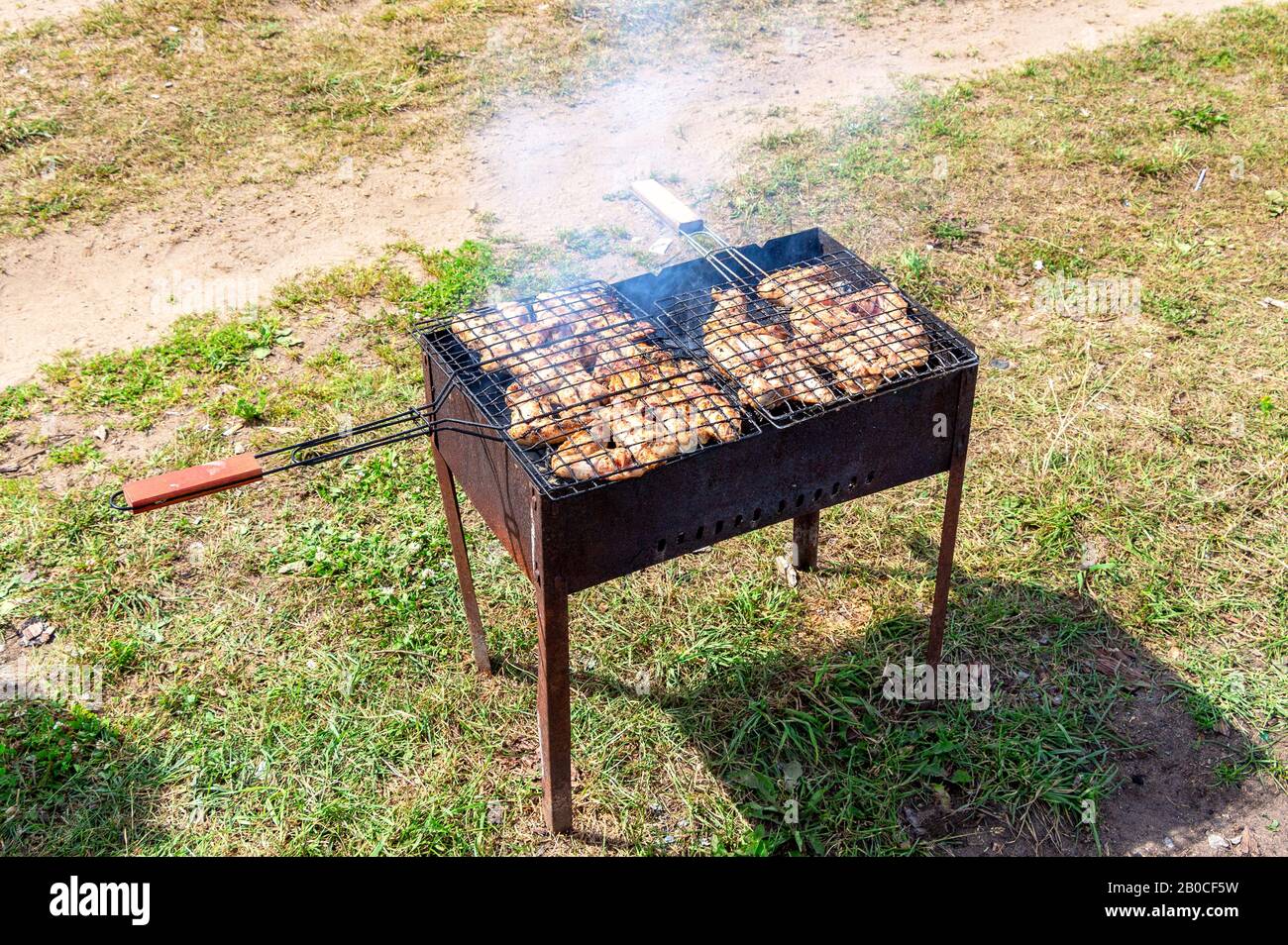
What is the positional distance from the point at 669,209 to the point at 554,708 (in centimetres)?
195

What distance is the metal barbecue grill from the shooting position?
292 centimetres

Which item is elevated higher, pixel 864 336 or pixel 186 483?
pixel 186 483

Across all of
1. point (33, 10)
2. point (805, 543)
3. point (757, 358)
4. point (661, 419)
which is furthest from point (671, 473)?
point (33, 10)

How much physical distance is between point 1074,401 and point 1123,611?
1581mm

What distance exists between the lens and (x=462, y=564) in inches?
160

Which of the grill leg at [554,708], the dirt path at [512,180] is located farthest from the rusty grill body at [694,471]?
the dirt path at [512,180]

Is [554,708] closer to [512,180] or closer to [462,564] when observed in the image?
[462,564]

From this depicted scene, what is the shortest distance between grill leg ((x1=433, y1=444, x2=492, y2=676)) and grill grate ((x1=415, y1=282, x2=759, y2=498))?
21.4 inches

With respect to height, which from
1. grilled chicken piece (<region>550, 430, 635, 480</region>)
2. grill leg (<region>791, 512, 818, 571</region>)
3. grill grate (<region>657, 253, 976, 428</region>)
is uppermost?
grilled chicken piece (<region>550, 430, 635, 480</region>)

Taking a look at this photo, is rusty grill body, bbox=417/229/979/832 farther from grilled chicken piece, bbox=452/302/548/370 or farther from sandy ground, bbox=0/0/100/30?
sandy ground, bbox=0/0/100/30

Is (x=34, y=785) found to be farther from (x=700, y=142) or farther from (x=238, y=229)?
(x=700, y=142)

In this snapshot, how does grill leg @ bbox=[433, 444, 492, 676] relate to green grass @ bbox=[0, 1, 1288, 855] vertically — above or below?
above

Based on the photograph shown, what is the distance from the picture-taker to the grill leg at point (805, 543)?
4.53 m

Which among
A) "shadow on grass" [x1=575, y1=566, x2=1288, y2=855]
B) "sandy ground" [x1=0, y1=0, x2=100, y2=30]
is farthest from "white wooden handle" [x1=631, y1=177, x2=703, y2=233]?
"sandy ground" [x1=0, y1=0, x2=100, y2=30]
